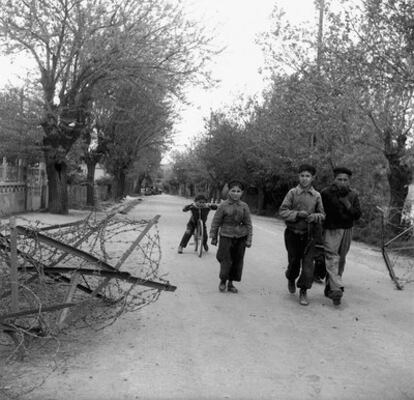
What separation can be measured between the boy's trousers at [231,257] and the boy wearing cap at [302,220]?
0.70 metres

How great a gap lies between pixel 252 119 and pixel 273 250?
28718mm

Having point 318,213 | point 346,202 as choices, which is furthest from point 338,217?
point 318,213

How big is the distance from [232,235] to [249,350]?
297 cm

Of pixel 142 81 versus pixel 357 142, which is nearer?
pixel 357 142

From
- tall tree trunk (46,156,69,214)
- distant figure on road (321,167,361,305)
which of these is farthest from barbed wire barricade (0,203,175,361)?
tall tree trunk (46,156,69,214)

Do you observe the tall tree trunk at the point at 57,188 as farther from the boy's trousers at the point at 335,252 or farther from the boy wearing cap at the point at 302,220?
the boy's trousers at the point at 335,252

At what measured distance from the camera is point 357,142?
62.9 ft

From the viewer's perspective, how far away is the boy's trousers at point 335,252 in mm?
7496

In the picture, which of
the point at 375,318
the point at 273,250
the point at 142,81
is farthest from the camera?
the point at 142,81

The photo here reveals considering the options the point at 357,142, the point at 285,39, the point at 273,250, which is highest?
the point at 285,39

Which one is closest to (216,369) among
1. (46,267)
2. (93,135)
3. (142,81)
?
(46,267)

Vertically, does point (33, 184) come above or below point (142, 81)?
below

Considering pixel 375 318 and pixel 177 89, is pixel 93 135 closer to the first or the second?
pixel 177 89

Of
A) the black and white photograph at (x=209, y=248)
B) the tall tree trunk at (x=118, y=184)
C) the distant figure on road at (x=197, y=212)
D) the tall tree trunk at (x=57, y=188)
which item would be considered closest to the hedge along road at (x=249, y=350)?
the black and white photograph at (x=209, y=248)
